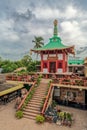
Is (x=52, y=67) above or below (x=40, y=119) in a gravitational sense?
above

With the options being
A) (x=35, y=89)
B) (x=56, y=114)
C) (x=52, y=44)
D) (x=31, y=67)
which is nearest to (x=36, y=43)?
(x=31, y=67)

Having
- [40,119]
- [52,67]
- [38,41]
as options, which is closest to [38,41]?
[38,41]

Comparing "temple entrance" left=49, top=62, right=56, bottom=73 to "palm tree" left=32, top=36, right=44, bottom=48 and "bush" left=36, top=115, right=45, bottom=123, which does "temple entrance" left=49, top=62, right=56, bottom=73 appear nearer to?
"bush" left=36, top=115, right=45, bottom=123

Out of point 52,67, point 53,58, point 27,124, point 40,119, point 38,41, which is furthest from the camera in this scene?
point 38,41

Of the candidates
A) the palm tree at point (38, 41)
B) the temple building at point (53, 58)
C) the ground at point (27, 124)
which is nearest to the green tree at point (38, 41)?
the palm tree at point (38, 41)

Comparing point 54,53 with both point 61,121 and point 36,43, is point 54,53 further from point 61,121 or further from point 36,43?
point 36,43

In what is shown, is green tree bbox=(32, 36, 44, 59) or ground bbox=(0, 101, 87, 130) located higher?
green tree bbox=(32, 36, 44, 59)

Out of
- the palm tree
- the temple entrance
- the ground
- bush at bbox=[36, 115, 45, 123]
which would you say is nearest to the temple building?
the temple entrance

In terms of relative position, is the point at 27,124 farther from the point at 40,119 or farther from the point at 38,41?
the point at 38,41

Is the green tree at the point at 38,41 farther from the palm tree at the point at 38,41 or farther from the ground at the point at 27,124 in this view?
the ground at the point at 27,124

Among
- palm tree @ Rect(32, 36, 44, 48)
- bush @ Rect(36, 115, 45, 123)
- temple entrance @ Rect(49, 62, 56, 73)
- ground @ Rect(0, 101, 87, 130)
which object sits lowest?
ground @ Rect(0, 101, 87, 130)

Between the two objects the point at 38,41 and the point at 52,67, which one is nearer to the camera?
the point at 52,67

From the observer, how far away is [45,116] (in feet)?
47.5

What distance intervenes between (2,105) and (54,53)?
513 inches
